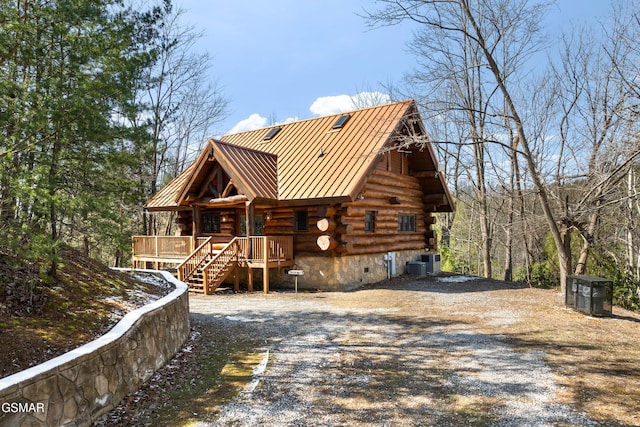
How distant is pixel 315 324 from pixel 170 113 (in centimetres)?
2013

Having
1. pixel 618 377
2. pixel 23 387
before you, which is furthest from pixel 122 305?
pixel 618 377

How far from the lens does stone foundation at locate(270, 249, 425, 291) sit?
14891 millimetres

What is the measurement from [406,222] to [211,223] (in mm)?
9032

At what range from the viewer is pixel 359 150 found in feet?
52.6

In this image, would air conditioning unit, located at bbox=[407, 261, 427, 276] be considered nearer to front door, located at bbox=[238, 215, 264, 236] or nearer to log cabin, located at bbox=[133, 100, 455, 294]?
log cabin, located at bbox=[133, 100, 455, 294]

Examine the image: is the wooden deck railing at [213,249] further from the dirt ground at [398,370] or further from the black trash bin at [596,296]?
the black trash bin at [596,296]

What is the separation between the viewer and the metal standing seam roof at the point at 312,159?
579 inches

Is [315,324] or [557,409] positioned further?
[315,324]

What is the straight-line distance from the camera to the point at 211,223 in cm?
1831

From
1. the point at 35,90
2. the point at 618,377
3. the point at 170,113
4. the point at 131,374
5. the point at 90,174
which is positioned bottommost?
the point at 618,377

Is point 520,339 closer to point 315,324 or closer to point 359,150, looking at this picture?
point 315,324

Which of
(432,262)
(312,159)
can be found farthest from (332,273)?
Answer: (432,262)

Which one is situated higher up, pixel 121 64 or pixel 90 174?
pixel 121 64

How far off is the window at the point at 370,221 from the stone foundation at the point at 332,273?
1.07m
